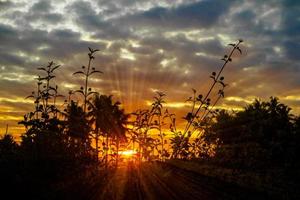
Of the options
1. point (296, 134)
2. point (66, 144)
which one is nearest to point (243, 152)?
point (296, 134)

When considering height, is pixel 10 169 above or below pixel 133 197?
above

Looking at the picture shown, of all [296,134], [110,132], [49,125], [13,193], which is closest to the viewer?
[13,193]

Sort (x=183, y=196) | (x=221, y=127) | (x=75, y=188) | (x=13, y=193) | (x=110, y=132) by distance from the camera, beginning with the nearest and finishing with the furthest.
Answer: (x=13, y=193) < (x=183, y=196) < (x=75, y=188) < (x=110, y=132) < (x=221, y=127)

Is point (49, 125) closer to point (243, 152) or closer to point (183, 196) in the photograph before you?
point (183, 196)

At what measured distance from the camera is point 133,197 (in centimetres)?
1129

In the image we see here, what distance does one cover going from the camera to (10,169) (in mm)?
13070

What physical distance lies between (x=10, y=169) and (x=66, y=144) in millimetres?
5867

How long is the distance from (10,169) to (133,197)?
4294mm

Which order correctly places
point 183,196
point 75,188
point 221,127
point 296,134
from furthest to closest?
point 221,127
point 296,134
point 75,188
point 183,196

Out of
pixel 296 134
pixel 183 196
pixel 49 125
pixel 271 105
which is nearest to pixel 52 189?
pixel 183 196

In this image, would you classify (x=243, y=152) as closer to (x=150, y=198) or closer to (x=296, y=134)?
(x=296, y=134)

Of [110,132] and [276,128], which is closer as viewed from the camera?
[110,132]

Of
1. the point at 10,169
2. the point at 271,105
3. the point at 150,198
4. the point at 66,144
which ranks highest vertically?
the point at 271,105

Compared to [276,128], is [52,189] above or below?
→ below
